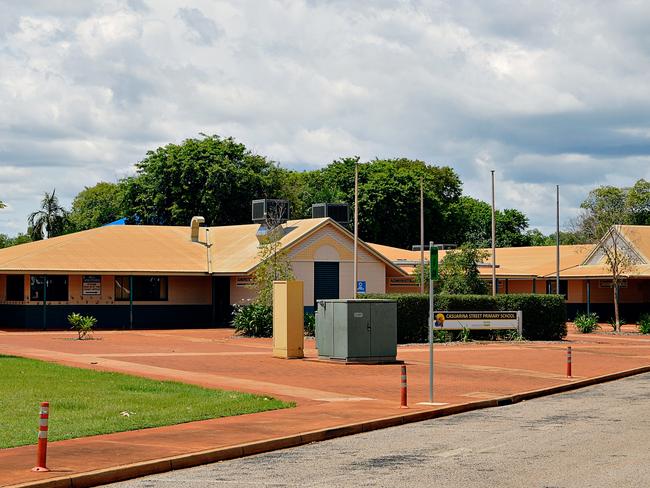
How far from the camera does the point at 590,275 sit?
5562cm

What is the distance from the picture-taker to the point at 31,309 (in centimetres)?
4569

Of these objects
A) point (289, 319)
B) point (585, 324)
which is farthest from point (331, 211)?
point (289, 319)

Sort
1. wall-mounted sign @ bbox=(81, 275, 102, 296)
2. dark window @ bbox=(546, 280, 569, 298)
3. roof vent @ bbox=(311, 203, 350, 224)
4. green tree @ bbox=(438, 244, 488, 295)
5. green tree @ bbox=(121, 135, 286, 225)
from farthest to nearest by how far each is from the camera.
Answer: green tree @ bbox=(121, 135, 286, 225)
dark window @ bbox=(546, 280, 569, 298)
roof vent @ bbox=(311, 203, 350, 224)
green tree @ bbox=(438, 244, 488, 295)
wall-mounted sign @ bbox=(81, 275, 102, 296)

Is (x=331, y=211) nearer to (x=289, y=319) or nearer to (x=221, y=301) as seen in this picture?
(x=221, y=301)

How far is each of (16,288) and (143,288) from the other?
581 cm

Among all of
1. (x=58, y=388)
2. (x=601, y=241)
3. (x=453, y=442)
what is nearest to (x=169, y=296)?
(x=601, y=241)

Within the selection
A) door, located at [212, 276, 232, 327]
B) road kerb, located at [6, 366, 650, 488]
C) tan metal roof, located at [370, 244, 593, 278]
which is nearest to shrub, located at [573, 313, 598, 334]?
tan metal roof, located at [370, 244, 593, 278]

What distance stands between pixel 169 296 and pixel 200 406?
106 ft

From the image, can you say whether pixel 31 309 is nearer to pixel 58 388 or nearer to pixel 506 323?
pixel 506 323

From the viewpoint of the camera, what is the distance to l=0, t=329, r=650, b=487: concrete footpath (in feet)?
42.7

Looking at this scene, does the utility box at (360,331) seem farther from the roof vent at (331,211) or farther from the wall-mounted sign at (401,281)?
the wall-mounted sign at (401,281)

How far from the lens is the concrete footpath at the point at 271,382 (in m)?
13.0

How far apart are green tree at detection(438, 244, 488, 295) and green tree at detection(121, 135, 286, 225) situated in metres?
25.7

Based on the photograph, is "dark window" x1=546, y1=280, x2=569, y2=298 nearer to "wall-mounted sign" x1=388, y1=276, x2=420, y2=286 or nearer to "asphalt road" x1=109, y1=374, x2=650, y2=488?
"wall-mounted sign" x1=388, y1=276, x2=420, y2=286
